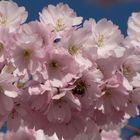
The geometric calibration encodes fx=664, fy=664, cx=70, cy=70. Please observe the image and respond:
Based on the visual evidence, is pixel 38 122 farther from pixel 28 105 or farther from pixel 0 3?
pixel 0 3

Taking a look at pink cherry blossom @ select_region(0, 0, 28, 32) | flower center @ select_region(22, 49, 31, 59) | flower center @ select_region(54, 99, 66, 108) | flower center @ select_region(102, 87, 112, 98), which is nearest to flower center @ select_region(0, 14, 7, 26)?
pink cherry blossom @ select_region(0, 0, 28, 32)

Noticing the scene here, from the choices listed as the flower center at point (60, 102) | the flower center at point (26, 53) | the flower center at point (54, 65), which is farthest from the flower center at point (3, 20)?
the flower center at point (60, 102)

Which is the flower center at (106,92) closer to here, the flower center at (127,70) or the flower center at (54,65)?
the flower center at (127,70)

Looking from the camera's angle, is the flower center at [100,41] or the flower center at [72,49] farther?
the flower center at [100,41]

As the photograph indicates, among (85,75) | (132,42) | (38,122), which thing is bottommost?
(38,122)

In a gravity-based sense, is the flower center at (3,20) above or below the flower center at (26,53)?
above

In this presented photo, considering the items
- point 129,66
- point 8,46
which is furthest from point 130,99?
point 8,46

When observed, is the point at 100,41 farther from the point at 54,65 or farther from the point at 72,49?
the point at 54,65
